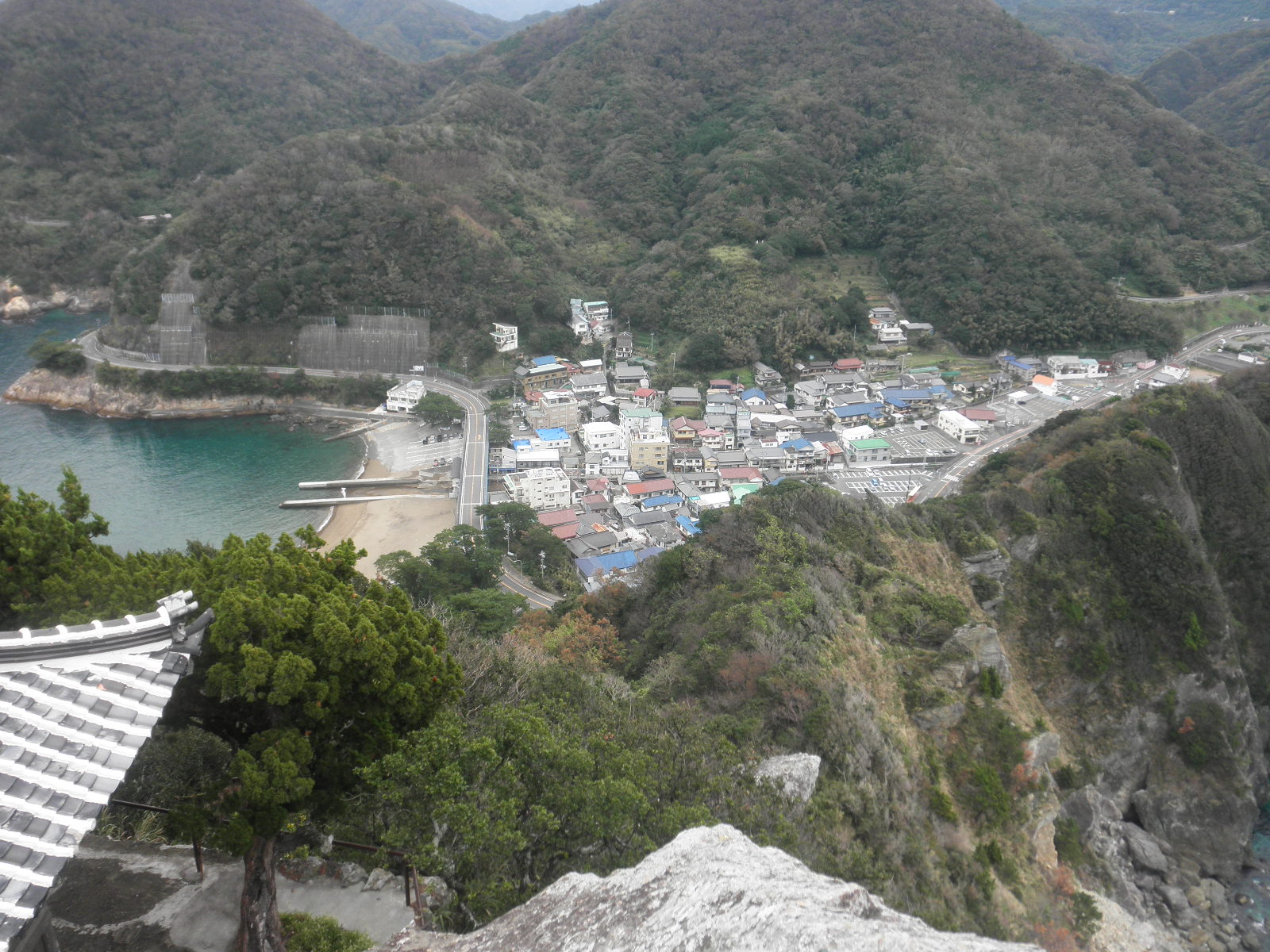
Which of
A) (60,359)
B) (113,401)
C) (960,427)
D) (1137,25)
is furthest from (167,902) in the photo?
(1137,25)

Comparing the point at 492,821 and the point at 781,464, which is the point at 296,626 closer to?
the point at 492,821

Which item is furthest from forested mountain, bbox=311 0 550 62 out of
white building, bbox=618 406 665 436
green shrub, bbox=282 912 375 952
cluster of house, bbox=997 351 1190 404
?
green shrub, bbox=282 912 375 952

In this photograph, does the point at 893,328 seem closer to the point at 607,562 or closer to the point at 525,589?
the point at 607,562

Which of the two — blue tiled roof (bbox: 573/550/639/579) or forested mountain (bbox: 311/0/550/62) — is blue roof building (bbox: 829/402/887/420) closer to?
blue tiled roof (bbox: 573/550/639/579)

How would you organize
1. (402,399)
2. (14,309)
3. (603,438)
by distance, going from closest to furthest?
(603,438) → (402,399) → (14,309)

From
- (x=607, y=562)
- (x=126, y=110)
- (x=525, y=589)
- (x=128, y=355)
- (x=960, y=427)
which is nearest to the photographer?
(x=525, y=589)

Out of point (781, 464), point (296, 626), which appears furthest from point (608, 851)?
point (781, 464)
